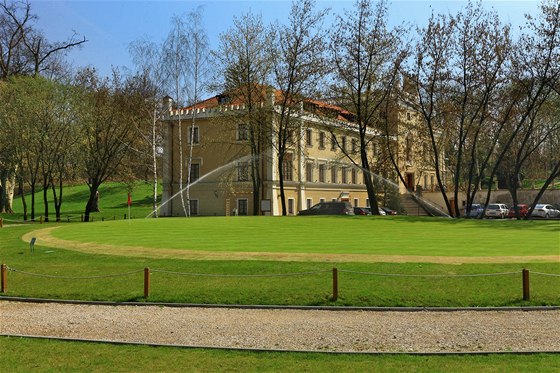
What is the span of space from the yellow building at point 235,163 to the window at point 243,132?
120mm

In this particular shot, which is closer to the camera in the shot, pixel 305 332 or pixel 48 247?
pixel 305 332

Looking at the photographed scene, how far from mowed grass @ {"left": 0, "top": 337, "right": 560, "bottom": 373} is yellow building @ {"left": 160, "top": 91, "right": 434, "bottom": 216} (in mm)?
43391

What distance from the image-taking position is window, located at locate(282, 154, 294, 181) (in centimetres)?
6153

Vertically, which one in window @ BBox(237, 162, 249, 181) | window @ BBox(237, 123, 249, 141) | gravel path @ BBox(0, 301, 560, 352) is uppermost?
window @ BBox(237, 123, 249, 141)

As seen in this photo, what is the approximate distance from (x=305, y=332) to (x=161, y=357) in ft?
10.6

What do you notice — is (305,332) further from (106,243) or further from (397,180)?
(397,180)

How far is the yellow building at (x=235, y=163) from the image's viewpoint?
184ft

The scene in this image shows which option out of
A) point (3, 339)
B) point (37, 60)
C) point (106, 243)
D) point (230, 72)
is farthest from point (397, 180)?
point (3, 339)

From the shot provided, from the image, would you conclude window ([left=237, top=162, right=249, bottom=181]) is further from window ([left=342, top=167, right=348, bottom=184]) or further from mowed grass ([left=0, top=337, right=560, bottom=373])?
mowed grass ([left=0, top=337, right=560, bottom=373])

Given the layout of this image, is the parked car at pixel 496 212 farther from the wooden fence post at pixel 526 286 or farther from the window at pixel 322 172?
the wooden fence post at pixel 526 286

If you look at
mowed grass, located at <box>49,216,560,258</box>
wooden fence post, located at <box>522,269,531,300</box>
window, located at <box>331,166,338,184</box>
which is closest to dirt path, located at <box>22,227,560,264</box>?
mowed grass, located at <box>49,216,560,258</box>

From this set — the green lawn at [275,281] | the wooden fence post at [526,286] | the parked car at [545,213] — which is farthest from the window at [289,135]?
the wooden fence post at [526,286]

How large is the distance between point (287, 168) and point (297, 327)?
50.4m

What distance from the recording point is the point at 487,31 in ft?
146
